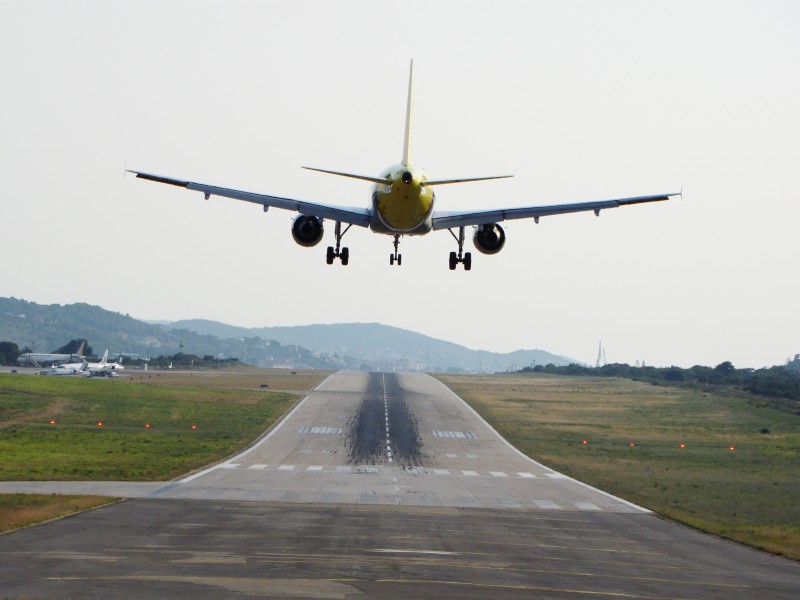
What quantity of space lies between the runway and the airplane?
14.5 meters

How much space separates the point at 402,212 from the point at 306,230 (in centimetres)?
683

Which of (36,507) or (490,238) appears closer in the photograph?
(490,238)

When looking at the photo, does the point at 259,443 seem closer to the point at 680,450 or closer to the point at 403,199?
the point at 680,450

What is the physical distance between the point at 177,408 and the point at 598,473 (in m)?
63.7

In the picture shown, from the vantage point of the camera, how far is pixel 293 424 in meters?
119

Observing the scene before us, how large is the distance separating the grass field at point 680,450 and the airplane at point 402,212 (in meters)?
19.7

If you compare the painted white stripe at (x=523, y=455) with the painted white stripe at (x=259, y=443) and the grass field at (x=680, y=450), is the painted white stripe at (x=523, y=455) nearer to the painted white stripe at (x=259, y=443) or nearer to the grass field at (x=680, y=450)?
the grass field at (x=680, y=450)

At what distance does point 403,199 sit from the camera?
153ft

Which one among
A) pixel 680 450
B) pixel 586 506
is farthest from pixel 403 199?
pixel 680 450

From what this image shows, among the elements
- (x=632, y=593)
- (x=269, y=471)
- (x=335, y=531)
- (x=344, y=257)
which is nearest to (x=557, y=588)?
(x=632, y=593)

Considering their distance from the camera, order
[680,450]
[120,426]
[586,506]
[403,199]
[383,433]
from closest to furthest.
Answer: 1. [403,199]
2. [586,506]
3. [680,450]
4. [120,426]
5. [383,433]

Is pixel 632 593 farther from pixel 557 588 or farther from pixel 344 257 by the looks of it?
pixel 344 257

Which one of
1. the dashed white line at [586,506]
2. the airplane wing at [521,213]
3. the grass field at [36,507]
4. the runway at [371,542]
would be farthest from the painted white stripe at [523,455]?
the grass field at [36,507]

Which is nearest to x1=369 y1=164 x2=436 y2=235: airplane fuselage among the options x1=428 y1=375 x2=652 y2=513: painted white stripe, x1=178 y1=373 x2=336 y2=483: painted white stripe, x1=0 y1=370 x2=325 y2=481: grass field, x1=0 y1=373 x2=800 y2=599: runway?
x1=0 y1=373 x2=800 y2=599: runway
